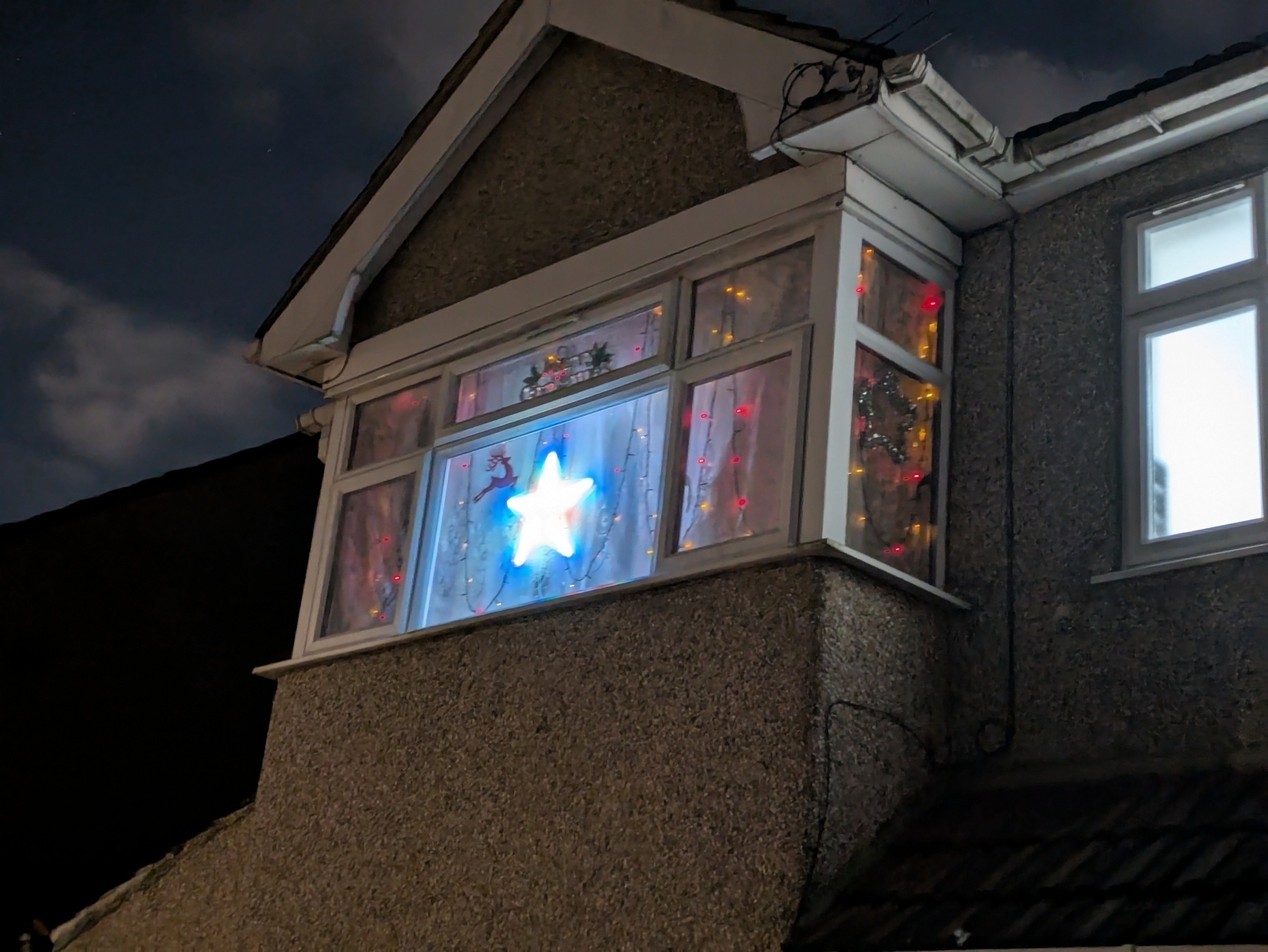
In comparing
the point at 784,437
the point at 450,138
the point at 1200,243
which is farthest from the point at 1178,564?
the point at 450,138

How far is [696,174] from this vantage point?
700 centimetres

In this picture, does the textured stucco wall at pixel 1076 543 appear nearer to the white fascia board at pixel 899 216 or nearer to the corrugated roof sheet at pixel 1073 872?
the white fascia board at pixel 899 216

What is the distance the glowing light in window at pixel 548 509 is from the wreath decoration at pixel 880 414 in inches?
54.2

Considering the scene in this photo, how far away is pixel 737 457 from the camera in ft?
20.5

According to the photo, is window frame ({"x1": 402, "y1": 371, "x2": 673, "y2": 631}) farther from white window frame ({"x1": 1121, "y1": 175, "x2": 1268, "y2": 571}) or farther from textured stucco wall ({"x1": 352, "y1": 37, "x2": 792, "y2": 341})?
white window frame ({"x1": 1121, "y1": 175, "x2": 1268, "y2": 571})

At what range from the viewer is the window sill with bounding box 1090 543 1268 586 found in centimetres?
532

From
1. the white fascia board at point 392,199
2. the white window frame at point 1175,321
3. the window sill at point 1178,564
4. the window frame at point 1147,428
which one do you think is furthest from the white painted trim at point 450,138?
the window sill at point 1178,564

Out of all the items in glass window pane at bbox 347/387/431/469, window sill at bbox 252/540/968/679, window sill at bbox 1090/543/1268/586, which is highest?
glass window pane at bbox 347/387/431/469

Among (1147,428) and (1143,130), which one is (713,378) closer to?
(1147,428)

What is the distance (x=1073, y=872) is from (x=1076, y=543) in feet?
5.07

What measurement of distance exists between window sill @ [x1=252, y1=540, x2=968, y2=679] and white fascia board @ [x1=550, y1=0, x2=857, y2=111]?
1.97m

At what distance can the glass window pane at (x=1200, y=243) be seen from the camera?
19.4 feet

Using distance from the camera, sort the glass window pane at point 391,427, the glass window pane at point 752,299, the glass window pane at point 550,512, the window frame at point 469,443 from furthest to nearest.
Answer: the glass window pane at point 391,427
the window frame at point 469,443
the glass window pane at point 550,512
the glass window pane at point 752,299

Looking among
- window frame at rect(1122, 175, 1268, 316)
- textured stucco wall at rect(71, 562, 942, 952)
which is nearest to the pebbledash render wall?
textured stucco wall at rect(71, 562, 942, 952)
